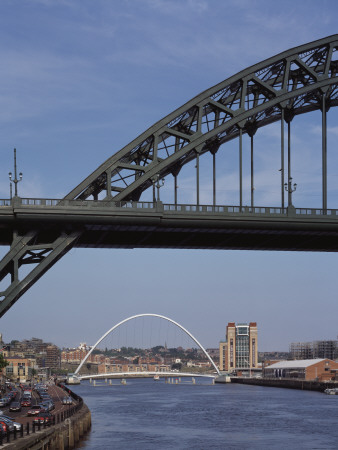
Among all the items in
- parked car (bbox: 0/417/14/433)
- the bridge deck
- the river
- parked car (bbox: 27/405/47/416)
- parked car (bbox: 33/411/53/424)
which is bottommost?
the river

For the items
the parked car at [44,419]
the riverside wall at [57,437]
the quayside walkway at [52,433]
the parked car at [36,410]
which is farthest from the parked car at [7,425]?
the parked car at [36,410]

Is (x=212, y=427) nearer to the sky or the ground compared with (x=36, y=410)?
nearer to the ground

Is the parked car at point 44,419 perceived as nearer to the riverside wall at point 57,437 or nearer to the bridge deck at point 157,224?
the riverside wall at point 57,437

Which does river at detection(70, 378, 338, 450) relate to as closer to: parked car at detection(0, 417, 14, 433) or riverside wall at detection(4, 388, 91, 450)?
riverside wall at detection(4, 388, 91, 450)

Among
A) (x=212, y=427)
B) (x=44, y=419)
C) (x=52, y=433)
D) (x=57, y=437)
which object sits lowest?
(x=212, y=427)

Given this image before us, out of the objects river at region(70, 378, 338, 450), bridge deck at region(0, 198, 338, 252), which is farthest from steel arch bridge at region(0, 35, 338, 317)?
river at region(70, 378, 338, 450)

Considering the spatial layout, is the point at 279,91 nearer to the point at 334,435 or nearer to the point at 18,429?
the point at 18,429

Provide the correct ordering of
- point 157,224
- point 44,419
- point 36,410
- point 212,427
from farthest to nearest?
point 212,427 → point 36,410 → point 44,419 → point 157,224

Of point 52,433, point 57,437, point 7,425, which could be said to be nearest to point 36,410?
point 57,437

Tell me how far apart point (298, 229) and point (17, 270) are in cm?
1729

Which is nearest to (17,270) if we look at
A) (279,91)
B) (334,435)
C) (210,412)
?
(279,91)

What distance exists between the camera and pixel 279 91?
53750mm

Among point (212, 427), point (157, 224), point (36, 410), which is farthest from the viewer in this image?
point (212, 427)

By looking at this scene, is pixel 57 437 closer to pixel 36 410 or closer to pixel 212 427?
pixel 36 410
